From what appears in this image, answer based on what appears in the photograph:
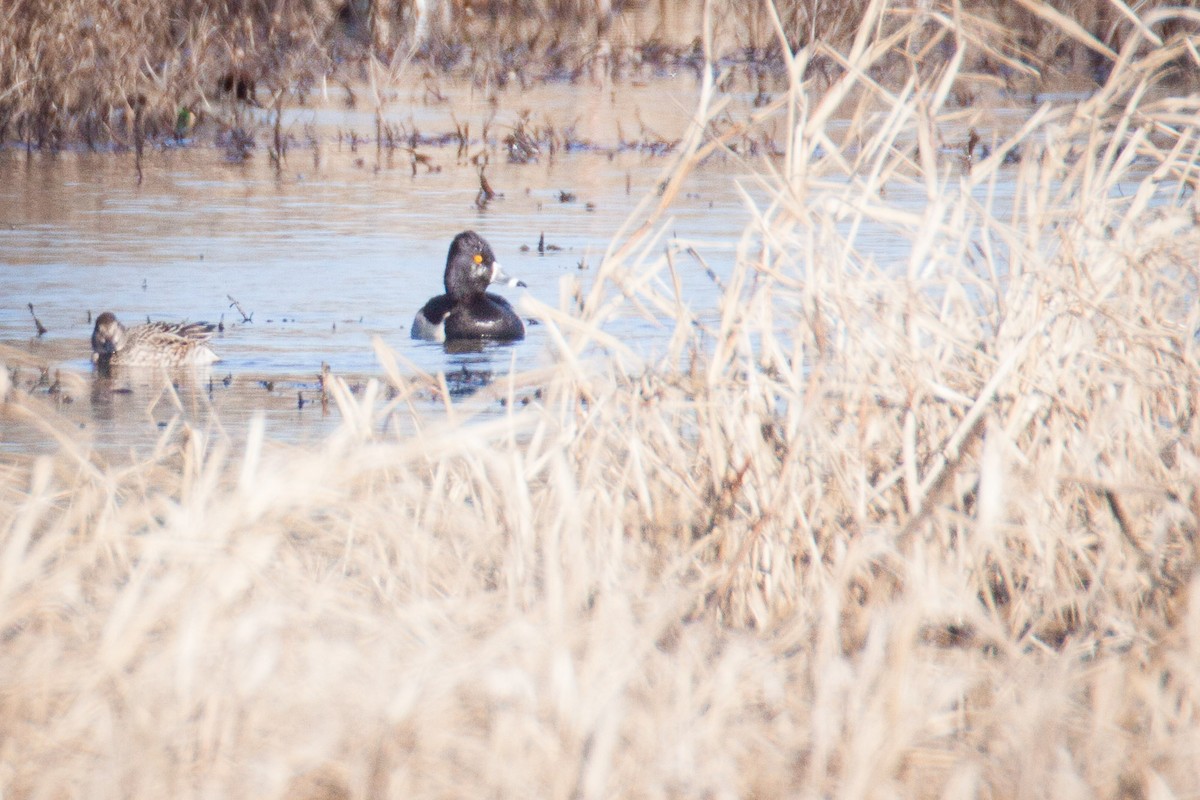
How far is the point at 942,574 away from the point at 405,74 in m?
22.9

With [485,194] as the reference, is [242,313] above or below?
below

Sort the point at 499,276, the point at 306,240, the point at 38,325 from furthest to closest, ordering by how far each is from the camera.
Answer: the point at 306,240, the point at 499,276, the point at 38,325

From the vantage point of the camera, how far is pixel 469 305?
11.5 meters

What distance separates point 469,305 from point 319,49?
11996 millimetres

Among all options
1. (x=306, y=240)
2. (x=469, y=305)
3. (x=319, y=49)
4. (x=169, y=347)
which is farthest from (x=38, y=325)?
(x=319, y=49)

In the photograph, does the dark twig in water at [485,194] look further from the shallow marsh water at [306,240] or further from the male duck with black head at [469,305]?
the male duck with black head at [469,305]

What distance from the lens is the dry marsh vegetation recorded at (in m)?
3.21

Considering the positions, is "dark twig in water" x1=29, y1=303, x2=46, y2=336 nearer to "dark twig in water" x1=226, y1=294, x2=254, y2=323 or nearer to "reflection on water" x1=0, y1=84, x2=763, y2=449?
"reflection on water" x1=0, y1=84, x2=763, y2=449

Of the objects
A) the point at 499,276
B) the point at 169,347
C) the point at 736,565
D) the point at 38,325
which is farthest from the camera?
the point at 499,276

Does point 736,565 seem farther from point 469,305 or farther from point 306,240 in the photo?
point 306,240

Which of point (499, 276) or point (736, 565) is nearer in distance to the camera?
point (736, 565)

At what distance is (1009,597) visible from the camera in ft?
14.1

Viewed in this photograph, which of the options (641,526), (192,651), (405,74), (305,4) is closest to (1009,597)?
(641,526)

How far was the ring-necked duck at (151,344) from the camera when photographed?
9.80m
